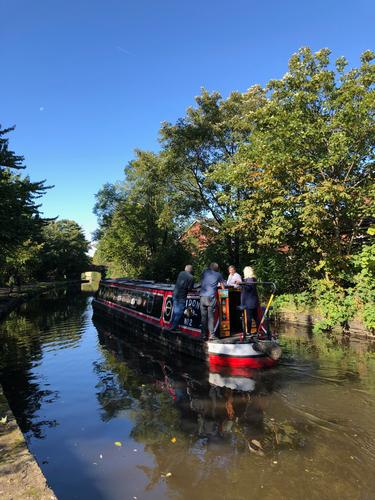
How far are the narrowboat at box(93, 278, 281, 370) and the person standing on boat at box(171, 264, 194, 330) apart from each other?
0.17m

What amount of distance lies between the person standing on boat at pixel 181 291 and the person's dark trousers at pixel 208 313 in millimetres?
1261

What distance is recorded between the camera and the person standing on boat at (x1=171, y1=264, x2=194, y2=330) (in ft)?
33.9

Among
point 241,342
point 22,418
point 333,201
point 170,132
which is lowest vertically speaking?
point 22,418

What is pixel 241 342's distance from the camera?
28.2 ft

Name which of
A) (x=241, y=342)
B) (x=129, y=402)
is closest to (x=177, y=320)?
(x=241, y=342)

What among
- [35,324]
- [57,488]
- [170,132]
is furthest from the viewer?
[170,132]

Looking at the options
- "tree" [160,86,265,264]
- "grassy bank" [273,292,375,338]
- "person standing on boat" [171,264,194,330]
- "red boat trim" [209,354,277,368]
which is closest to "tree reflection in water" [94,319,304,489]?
"red boat trim" [209,354,277,368]

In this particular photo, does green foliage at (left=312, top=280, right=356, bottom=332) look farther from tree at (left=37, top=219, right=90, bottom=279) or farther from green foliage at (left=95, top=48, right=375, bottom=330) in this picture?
tree at (left=37, top=219, right=90, bottom=279)

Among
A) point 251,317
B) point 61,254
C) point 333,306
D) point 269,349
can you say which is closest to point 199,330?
point 251,317

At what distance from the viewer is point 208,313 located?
905 cm

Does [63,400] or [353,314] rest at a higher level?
[353,314]

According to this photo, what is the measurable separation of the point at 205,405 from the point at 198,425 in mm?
838

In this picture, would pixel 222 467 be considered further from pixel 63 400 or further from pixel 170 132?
pixel 170 132

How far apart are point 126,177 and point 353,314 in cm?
2801
